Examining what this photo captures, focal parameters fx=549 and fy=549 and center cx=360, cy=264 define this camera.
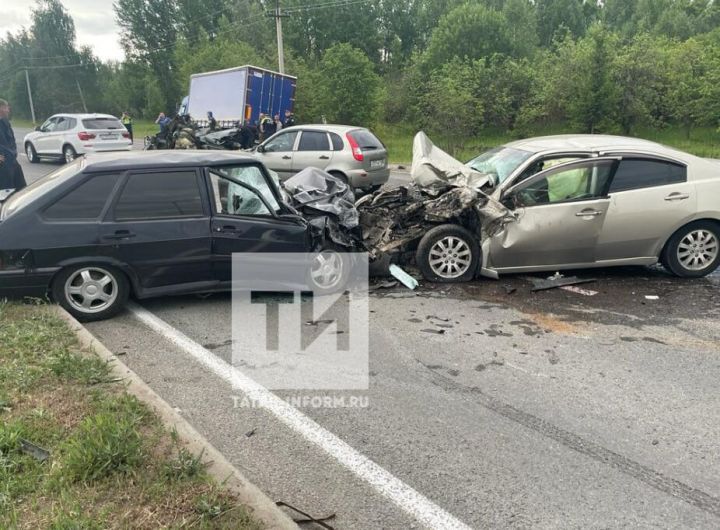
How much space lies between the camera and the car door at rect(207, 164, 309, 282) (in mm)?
5598

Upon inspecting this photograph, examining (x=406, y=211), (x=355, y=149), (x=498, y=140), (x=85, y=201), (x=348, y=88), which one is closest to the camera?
(x=85, y=201)

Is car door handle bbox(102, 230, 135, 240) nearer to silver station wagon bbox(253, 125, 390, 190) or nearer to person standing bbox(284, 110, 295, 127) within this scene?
silver station wagon bbox(253, 125, 390, 190)

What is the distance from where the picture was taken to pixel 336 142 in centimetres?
1156

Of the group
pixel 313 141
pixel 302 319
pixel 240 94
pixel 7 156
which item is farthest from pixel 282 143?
pixel 240 94

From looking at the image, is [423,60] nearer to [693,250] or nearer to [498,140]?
[498,140]

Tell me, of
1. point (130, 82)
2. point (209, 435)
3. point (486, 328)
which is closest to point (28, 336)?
point (209, 435)

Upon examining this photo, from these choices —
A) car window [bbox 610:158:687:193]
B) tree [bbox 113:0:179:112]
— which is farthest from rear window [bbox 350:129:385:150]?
tree [bbox 113:0:179:112]

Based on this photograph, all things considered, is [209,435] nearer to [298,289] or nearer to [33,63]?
[298,289]

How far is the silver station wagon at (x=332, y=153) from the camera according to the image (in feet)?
37.4

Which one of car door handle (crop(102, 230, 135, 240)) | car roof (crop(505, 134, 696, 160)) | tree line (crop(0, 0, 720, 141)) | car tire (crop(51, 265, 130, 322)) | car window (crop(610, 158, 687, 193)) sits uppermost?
tree line (crop(0, 0, 720, 141))

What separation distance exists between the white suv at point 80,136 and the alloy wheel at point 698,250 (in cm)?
1574

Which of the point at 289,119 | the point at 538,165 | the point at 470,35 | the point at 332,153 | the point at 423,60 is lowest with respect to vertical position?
the point at 538,165

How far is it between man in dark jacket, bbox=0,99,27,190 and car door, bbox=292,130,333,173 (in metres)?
5.13

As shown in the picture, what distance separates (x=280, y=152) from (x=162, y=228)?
7079mm
